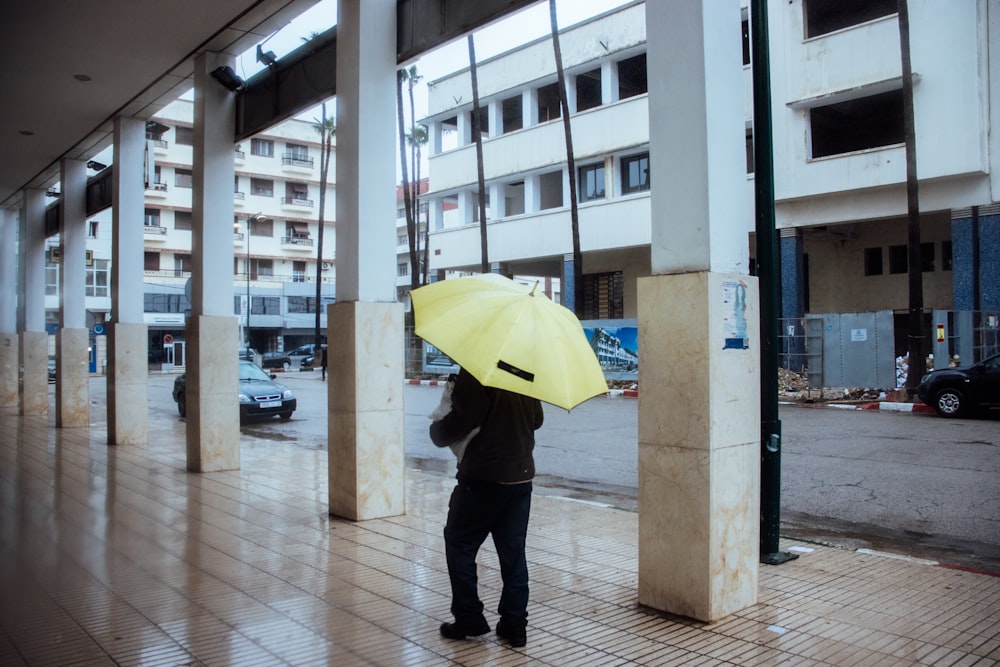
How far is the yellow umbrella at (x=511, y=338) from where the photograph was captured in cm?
361

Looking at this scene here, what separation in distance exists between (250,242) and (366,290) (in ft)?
165

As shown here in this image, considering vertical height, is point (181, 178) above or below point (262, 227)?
above

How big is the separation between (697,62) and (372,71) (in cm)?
378

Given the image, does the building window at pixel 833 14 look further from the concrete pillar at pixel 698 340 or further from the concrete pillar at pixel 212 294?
the concrete pillar at pixel 698 340

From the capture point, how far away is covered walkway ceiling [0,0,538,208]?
744cm

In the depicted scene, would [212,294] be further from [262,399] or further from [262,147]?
[262,147]

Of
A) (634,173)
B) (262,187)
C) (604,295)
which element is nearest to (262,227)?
(262,187)

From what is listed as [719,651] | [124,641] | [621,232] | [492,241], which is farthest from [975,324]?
[124,641]

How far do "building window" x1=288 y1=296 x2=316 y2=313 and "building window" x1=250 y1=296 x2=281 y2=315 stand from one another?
2.94ft

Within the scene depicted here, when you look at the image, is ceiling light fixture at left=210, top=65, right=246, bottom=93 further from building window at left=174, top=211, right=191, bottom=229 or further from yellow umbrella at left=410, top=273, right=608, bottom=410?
building window at left=174, top=211, right=191, bottom=229

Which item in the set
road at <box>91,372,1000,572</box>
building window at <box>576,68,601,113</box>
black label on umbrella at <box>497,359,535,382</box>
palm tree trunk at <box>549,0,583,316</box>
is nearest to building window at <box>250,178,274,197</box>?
building window at <box>576,68,601,113</box>

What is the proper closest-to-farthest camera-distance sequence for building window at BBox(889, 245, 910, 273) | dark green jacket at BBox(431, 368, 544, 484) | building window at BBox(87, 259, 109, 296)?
dark green jacket at BBox(431, 368, 544, 484)
building window at BBox(889, 245, 910, 273)
building window at BBox(87, 259, 109, 296)

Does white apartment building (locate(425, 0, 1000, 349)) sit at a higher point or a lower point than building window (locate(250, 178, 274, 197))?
lower

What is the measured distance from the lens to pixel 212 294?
10.2 metres
